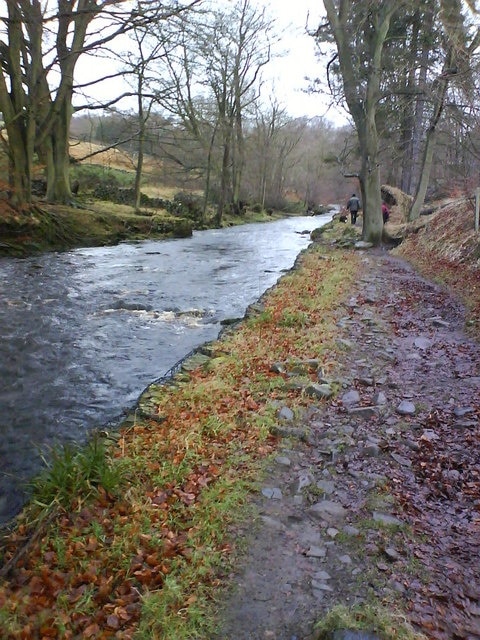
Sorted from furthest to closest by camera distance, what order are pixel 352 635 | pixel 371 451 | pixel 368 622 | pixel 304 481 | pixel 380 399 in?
pixel 380 399 → pixel 371 451 → pixel 304 481 → pixel 368 622 → pixel 352 635

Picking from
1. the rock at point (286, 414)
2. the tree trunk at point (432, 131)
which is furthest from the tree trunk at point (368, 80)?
the rock at point (286, 414)

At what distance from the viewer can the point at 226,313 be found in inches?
370

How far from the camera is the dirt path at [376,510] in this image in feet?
8.71

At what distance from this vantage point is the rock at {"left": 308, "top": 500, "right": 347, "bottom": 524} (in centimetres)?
341

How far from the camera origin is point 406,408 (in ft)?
16.4

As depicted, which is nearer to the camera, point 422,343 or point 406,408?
point 406,408

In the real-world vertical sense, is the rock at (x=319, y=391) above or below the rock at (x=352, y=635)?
above

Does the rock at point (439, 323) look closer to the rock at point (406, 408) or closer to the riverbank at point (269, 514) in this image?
the riverbank at point (269, 514)

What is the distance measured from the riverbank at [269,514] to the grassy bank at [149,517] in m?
0.01

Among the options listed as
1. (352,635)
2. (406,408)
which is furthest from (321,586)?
(406,408)

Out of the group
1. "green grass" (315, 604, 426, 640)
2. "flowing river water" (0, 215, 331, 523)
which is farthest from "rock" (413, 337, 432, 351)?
"green grass" (315, 604, 426, 640)

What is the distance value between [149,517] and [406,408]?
2.96 m

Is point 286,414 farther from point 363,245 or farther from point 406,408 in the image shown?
point 363,245

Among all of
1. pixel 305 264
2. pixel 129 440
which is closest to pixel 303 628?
pixel 129 440
